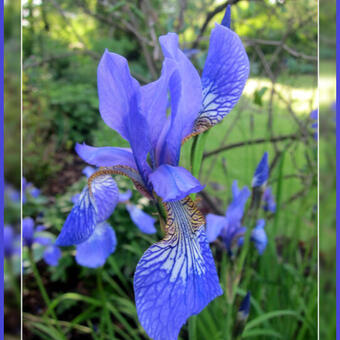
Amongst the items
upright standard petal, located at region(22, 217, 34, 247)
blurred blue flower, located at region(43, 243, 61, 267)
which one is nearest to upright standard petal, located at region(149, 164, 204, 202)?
upright standard petal, located at region(22, 217, 34, 247)

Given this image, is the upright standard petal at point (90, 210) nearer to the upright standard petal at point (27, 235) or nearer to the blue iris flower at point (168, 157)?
the blue iris flower at point (168, 157)

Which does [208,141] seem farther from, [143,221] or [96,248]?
[96,248]

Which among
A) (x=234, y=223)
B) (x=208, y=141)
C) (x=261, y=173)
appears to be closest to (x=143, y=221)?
(x=234, y=223)

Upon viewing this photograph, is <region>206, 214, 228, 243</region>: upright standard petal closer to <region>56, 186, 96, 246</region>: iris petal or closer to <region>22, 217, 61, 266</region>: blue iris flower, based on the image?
<region>56, 186, 96, 246</region>: iris petal

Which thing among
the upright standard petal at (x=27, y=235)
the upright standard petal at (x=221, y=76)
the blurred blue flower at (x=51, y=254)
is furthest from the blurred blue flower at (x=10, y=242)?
the upright standard petal at (x=221, y=76)

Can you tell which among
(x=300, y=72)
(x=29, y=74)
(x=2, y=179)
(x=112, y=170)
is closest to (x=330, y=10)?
(x=112, y=170)

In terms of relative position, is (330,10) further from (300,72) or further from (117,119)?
(300,72)
